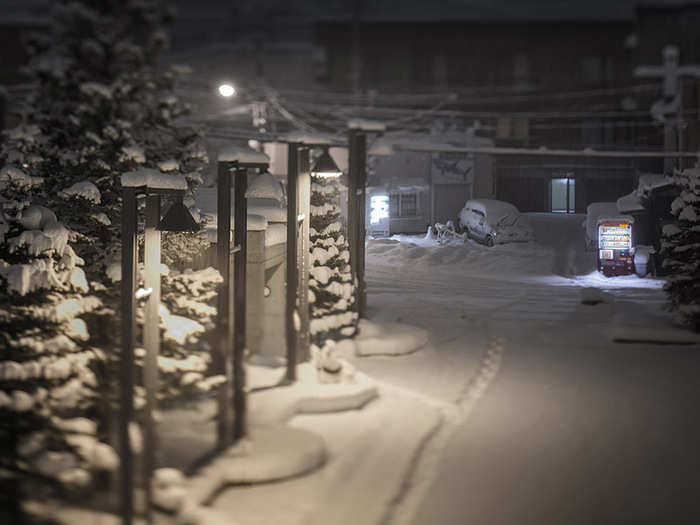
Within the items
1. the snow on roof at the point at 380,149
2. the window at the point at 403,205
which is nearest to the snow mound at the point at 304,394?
the snow on roof at the point at 380,149

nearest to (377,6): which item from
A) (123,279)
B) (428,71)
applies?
(428,71)

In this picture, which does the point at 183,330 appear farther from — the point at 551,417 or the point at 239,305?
the point at 551,417

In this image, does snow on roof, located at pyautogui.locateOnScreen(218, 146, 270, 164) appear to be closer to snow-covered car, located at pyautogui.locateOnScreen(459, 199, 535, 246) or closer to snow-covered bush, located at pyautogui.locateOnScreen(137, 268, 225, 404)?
snow-covered bush, located at pyautogui.locateOnScreen(137, 268, 225, 404)

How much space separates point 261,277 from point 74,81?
17.2ft

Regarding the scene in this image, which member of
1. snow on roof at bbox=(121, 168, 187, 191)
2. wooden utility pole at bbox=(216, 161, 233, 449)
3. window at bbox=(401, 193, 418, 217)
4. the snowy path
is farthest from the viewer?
window at bbox=(401, 193, 418, 217)

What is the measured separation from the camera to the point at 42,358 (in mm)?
9461

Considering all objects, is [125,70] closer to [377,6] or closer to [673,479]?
[673,479]

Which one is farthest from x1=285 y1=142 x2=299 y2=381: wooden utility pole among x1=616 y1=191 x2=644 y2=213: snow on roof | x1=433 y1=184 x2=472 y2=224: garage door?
x1=433 y1=184 x2=472 y2=224: garage door

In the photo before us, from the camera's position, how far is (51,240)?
31.8 feet

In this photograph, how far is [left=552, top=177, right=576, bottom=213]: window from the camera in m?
44.5

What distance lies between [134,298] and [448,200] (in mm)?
35734

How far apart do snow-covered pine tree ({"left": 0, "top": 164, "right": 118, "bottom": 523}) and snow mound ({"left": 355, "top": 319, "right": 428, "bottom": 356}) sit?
730 cm

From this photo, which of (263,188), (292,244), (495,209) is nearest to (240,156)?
(292,244)

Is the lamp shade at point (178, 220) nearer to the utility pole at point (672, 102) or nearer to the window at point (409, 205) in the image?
the utility pole at point (672, 102)
